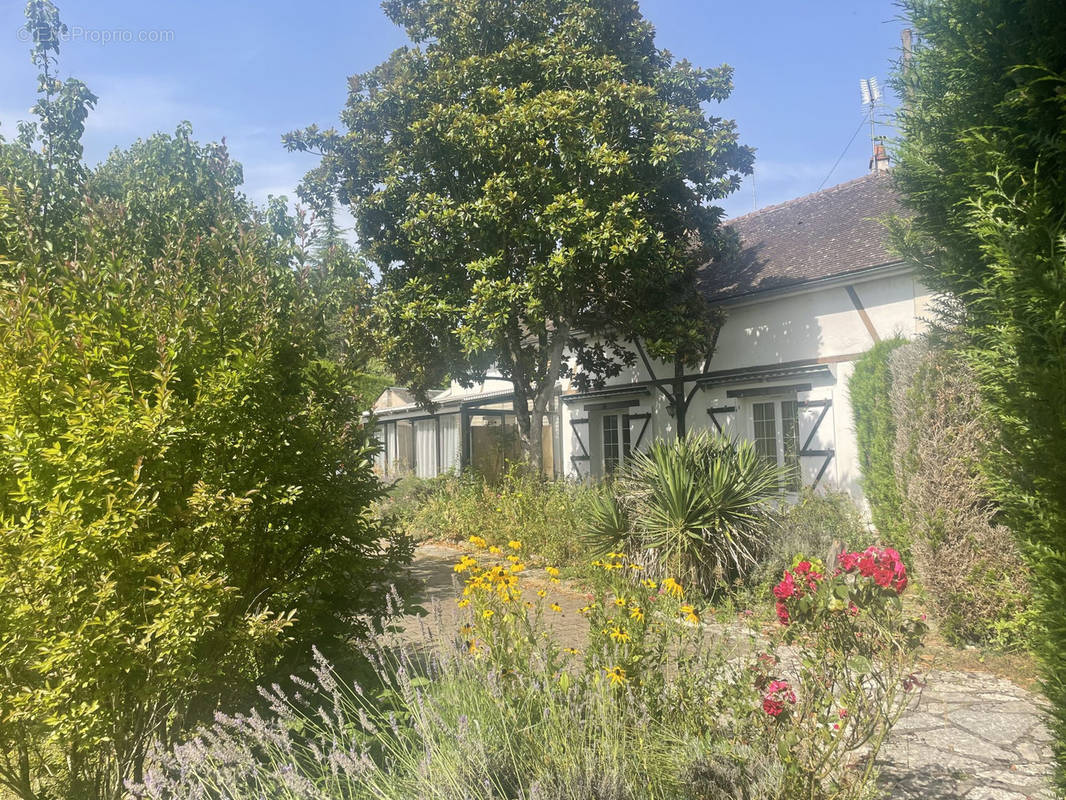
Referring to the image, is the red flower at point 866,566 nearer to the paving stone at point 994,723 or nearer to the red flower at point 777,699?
the red flower at point 777,699


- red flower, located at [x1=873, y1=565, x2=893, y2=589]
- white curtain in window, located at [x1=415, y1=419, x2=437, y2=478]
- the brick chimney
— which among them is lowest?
red flower, located at [x1=873, y1=565, x2=893, y2=589]

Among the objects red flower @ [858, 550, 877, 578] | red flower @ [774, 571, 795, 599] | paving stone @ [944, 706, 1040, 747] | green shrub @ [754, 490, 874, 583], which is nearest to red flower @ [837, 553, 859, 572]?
red flower @ [858, 550, 877, 578]

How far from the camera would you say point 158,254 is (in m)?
5.55

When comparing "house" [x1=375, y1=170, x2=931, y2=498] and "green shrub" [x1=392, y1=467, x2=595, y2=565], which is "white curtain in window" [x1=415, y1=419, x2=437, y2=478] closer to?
"house" [x1=375, y1=170, x2=931, y2=498]

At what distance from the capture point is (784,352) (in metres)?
12.7

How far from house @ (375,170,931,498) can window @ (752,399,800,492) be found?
0.02m

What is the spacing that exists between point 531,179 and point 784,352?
5681 mm

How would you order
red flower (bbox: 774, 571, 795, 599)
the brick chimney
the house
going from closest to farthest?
red flower (bbox: 774, 571, 795, 599)
the house
the brick chimney

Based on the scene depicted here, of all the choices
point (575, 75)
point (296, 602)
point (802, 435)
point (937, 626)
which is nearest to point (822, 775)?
point (296, 602)

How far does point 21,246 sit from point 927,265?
745cm

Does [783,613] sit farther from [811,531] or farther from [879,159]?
[879,159]

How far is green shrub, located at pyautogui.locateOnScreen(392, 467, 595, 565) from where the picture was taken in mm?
10352

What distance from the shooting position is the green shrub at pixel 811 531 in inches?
291

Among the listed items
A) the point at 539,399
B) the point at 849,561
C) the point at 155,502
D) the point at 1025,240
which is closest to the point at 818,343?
the point at 539,399
